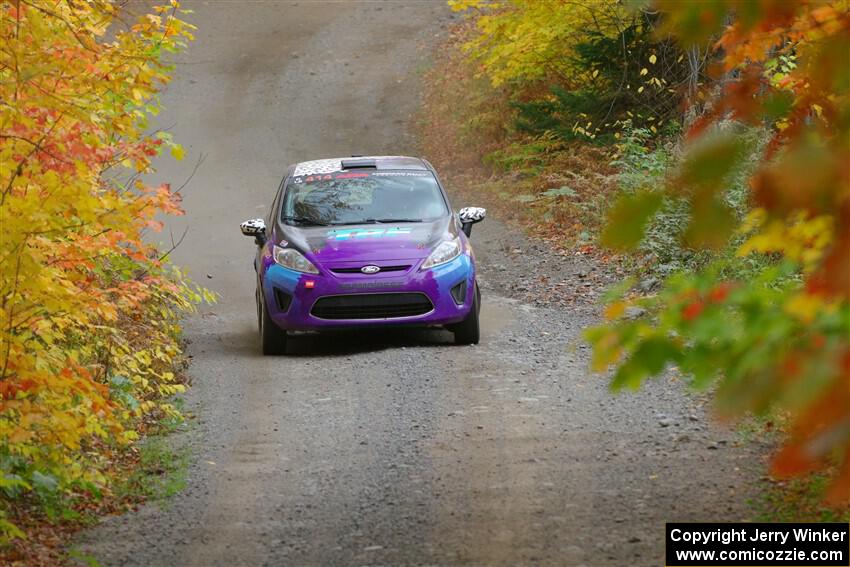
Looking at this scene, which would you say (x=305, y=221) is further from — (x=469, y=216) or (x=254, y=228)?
(x=469, y=216)

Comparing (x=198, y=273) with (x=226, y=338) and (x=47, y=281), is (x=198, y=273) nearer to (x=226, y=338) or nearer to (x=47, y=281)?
(x=226, y=338)

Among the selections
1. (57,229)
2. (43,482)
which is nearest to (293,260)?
(43,482)

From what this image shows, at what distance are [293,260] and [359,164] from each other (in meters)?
1.95

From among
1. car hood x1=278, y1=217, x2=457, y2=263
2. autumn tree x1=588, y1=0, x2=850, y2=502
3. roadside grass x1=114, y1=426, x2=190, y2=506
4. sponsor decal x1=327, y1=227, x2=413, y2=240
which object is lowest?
roadside grass x1=114, y1=426, x2=190, y2=506

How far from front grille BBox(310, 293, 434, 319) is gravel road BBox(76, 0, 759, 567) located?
1.37 feet

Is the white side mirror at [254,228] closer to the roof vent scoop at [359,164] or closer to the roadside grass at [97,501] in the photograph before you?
the roof vent scoop at [359,164]

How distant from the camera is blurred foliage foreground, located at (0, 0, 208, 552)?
6238 millimetres

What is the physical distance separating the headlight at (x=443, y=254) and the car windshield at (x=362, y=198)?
1.99 feet

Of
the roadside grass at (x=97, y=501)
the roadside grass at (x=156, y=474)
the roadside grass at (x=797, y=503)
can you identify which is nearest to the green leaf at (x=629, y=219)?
the roadside grass at (x=797, y=503)

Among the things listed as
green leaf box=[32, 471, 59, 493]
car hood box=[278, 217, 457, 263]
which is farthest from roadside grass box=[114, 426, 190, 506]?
car hood box=[278, 217, 457, 263]

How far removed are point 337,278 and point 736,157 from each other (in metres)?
8.61

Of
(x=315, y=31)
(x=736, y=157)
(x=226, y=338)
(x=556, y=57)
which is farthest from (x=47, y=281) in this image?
(x=315, y=31)

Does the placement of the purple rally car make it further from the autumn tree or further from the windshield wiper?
the autumn tree

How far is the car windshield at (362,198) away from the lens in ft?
39.0
